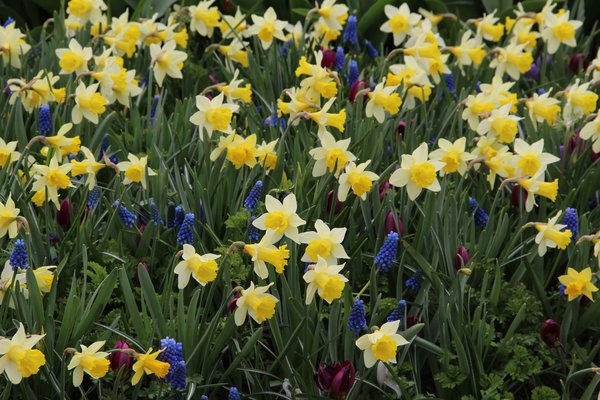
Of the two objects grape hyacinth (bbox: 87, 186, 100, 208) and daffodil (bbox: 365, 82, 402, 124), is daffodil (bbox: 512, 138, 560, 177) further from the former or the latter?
grape hyacinth (bbox: 87, 186, 100, 208)

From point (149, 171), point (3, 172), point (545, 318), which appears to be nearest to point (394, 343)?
point (545, 318)

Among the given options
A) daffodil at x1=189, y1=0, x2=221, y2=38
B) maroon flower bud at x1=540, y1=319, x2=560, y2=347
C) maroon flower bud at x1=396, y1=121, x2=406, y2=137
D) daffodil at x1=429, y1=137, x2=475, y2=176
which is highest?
daffodil at x1=189, y1=0, x2=221, y2=38

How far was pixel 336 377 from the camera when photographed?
7.19 feet

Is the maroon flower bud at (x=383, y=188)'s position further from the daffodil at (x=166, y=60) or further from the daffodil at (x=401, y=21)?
the daffodil at (x=401, y=21)

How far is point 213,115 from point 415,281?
32.6 inches

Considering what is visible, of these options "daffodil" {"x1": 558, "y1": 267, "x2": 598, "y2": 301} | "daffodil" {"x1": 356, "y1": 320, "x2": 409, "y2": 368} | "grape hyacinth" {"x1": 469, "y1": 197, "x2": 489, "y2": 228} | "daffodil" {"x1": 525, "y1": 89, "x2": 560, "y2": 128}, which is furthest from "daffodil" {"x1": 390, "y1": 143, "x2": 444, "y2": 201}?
"daffodil" {"x1": 525, "y1": 89, "x2": 560, "y2": 128}

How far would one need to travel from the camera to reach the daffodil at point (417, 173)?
256cm

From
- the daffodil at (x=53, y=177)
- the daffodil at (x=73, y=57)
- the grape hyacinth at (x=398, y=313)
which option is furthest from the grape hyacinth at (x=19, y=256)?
the daffodil at (x=73, y=57)

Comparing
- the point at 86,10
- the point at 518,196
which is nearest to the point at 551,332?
the point at 518,196

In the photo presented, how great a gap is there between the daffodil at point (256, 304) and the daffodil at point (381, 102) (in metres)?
1.06

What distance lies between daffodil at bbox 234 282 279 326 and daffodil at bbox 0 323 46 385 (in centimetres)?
48

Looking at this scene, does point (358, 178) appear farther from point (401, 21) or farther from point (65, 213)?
point (401, 21)

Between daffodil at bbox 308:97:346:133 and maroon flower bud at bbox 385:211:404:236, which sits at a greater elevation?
daffodil at bbox 308:97:346:133

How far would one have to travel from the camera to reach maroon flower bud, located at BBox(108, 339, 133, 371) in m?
2.15
